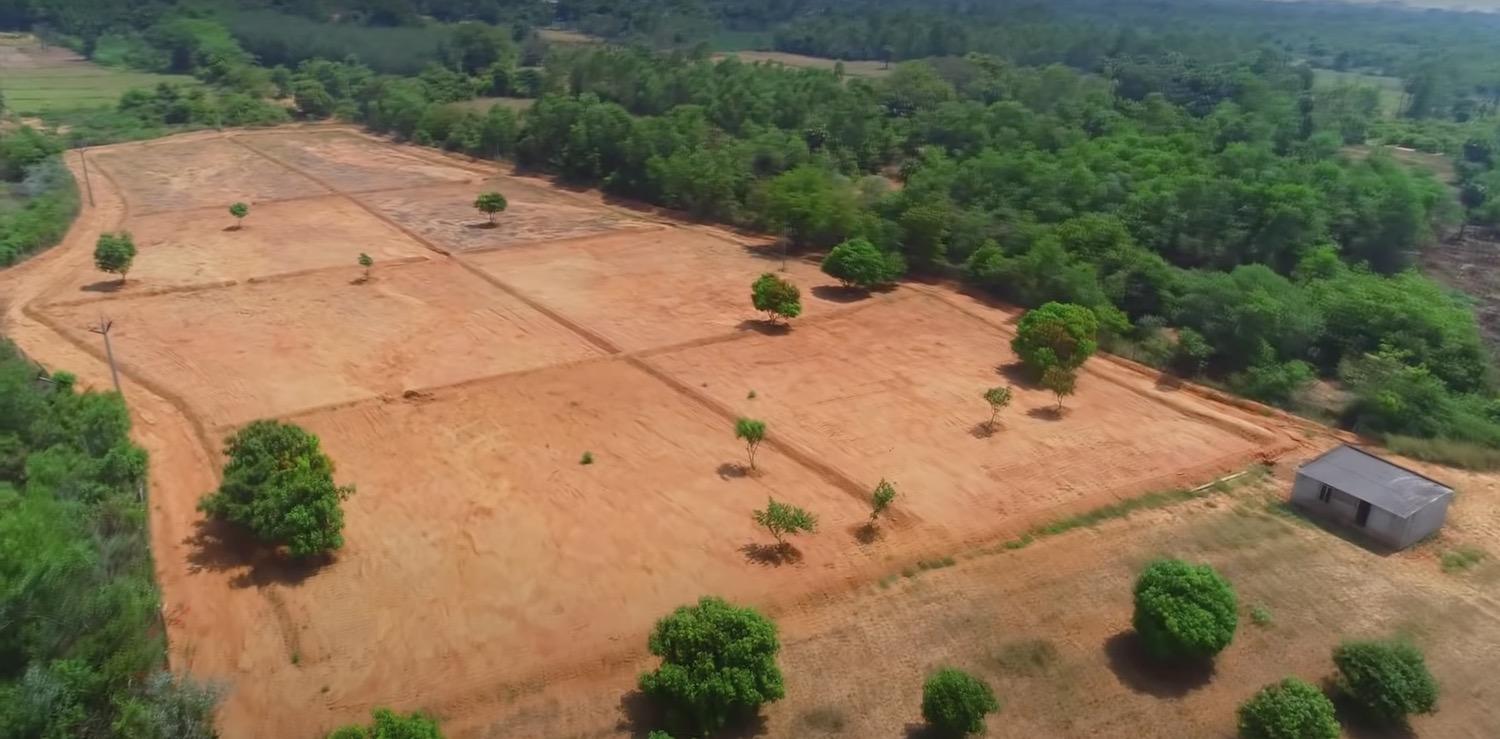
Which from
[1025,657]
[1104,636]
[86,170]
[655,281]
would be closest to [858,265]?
[655,281]

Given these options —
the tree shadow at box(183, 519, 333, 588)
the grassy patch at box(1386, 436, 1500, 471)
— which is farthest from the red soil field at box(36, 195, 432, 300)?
the grassy patch at box(1386, 436, 1500, 471)

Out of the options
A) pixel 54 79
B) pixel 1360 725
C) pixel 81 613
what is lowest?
pixel 1360 725

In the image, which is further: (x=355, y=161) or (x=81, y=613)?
(x=355, y=161)

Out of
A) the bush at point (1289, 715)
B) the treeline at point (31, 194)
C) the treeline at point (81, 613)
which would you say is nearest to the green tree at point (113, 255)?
the treeline at point (31, 194)

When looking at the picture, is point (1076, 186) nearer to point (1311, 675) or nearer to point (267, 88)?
point (1311, 675)

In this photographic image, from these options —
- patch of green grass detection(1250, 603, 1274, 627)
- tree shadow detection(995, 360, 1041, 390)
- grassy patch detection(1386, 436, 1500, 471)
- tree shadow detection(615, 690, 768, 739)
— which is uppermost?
A: grassy patch detection(1386, 436, 1500, 471)

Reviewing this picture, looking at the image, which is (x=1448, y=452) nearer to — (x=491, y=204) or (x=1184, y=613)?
(x=1184, y=613)

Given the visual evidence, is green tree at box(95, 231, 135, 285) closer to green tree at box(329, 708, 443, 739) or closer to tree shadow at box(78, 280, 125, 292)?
tree shadow at box(78, 280, 125, 292)
